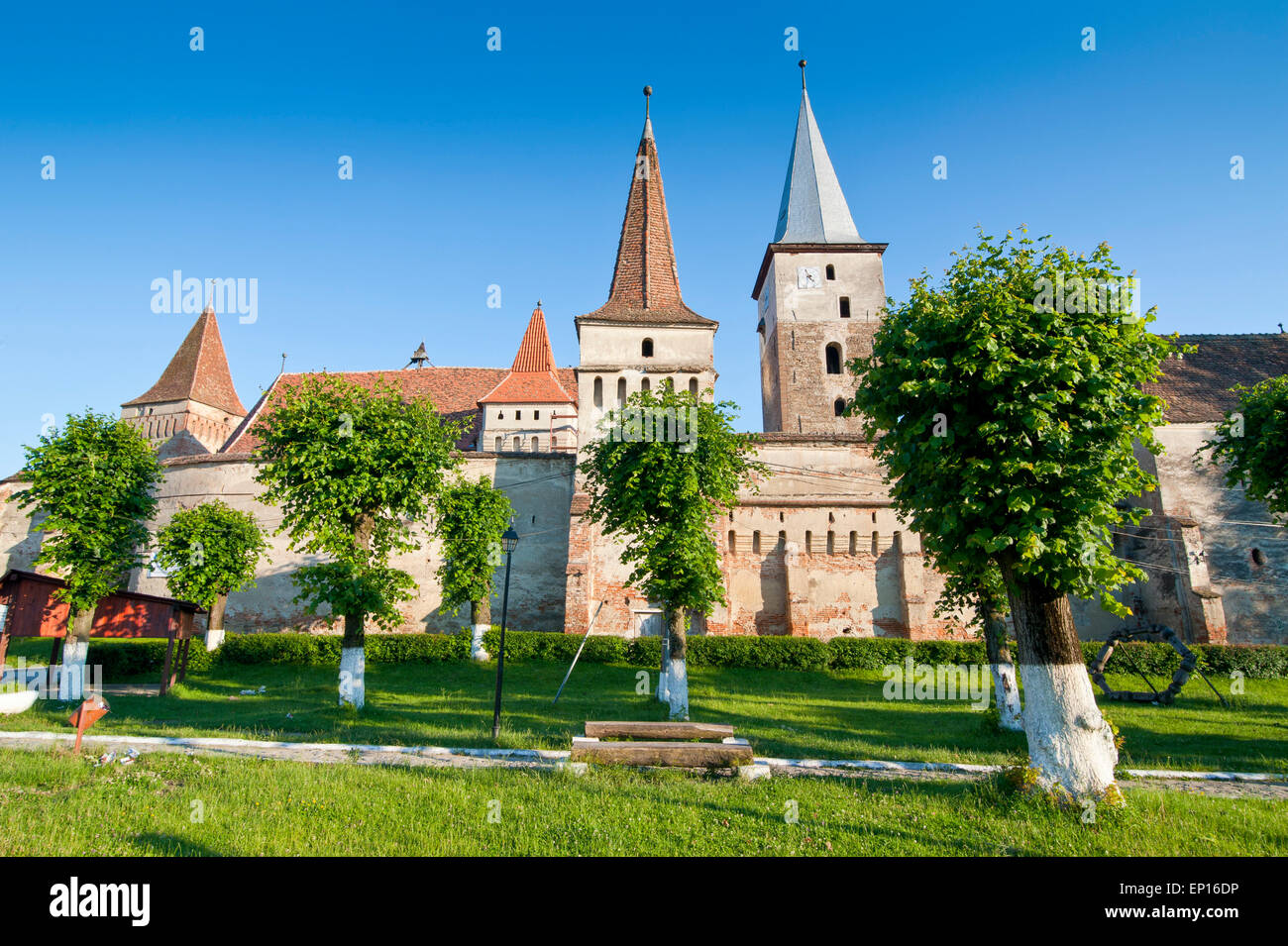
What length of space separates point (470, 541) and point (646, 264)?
1571cm

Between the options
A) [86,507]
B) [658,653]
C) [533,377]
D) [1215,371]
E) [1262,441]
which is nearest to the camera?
[1262,441]

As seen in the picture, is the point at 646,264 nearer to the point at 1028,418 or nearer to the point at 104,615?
the point at 104,615

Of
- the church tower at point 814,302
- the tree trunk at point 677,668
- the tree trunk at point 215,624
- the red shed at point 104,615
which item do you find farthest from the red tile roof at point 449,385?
the tree trunk at point 677,668

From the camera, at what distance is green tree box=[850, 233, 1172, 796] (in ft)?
27.6

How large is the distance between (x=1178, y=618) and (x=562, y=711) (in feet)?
81.7

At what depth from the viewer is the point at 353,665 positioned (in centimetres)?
1667

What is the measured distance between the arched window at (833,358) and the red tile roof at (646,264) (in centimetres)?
894

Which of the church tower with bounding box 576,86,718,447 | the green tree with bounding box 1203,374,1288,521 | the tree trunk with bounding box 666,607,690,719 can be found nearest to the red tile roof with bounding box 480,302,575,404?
the church tower with bounding box 576,86,718,447

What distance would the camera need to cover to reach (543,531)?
29797 millimetres

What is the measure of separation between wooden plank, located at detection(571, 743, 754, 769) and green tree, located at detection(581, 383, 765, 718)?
6495mm

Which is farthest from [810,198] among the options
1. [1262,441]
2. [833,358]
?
[1262,441]
